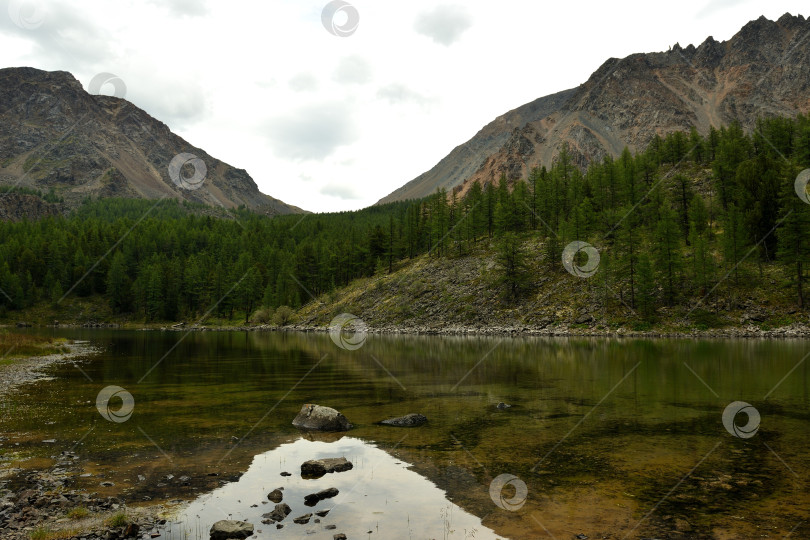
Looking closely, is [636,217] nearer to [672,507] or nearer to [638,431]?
[638,431]

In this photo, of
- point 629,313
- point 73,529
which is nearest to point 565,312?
point 629,313

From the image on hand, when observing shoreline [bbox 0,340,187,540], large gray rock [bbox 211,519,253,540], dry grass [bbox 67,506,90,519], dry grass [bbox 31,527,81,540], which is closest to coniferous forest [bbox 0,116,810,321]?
large gray rock [bbox 211,519,253,540]

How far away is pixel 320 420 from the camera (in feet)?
68.2

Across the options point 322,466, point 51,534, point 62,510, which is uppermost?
point 51,534

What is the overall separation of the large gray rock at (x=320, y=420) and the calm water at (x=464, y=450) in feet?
1.76

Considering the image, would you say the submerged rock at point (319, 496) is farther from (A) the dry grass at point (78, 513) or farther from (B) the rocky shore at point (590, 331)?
(B) the rocky shore at point (590, 331)

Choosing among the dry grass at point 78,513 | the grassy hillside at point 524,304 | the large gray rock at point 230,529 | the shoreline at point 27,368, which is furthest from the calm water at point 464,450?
the grassy hillside at point 524,304

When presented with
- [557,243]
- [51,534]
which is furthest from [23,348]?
[557,243]

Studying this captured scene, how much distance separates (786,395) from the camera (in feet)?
85.0

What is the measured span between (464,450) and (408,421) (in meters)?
4.51

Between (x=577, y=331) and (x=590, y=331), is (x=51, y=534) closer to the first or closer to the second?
(x=577, y=331)

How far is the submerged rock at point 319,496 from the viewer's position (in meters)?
12.6

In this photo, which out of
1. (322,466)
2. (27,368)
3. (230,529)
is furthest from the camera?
(27,368)

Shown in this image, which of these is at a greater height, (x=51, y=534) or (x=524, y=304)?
(x=524, y=304)
